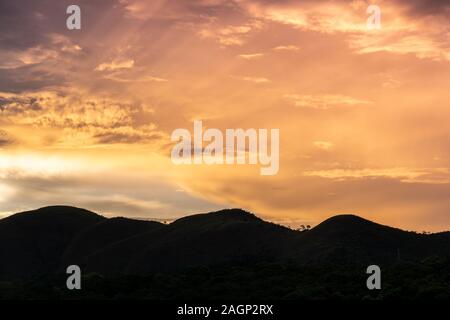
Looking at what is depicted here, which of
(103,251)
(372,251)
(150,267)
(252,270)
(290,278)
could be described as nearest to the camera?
(290,278)

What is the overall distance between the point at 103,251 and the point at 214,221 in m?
32.4

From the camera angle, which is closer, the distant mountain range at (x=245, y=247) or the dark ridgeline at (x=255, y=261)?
the dark ridgeline at (x=255, y=261)

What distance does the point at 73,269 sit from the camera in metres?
175

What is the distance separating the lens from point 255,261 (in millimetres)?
141625

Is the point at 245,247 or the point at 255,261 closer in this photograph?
the point at 255,261

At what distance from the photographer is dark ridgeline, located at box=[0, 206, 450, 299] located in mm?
102688

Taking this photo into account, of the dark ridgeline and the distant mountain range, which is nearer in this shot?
the dark ridgeline

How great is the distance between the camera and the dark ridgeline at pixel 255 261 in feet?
337

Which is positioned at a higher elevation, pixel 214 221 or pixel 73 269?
pixel 214 221

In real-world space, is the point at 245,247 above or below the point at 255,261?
above
